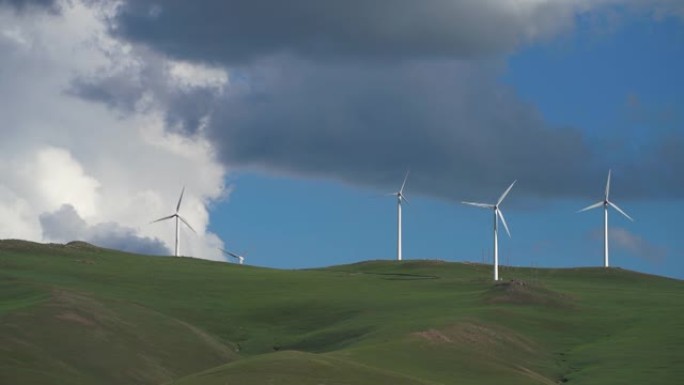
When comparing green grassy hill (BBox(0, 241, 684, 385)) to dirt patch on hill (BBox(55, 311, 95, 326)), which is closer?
green grassy hill (BBox(0, 241, 684, 385))

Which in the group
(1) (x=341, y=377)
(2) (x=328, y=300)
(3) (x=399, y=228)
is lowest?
(1) (x=341, y=377)

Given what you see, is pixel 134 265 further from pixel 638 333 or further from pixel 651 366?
pixel 651 366

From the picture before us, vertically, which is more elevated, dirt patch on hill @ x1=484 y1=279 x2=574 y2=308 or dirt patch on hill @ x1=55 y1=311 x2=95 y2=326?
dirt patch on hill @ x1=484 y1=279 x2=574 y2=308

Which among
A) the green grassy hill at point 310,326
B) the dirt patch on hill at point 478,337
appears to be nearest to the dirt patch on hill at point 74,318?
the green grassy hill at point 310,326

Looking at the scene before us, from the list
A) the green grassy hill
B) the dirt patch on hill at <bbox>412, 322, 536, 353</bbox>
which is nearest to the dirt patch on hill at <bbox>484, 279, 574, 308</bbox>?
the green grassy hill

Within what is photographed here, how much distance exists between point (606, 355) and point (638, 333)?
11978 mm

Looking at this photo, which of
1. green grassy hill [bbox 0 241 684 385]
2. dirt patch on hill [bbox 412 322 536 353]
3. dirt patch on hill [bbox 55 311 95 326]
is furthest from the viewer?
dirt patch on hill [bbox 412 322 536 353]

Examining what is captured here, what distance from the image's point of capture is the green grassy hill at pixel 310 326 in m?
79.3

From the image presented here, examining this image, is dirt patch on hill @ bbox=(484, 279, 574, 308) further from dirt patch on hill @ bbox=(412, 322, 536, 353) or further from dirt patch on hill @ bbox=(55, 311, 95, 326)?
dirt patch on hill @ bbox=(55, 311, 95, 326)

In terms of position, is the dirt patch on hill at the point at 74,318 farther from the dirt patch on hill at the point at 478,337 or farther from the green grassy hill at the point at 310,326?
→ the dirt patch on hill at the point at 478,337

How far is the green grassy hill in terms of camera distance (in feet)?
260

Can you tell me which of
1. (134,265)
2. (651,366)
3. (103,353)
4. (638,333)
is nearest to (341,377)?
(103,353)

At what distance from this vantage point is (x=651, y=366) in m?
91.8

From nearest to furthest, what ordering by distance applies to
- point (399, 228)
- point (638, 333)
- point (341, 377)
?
1. point (341, 377)
2. point (638, 333)
3. point (399, 228)
